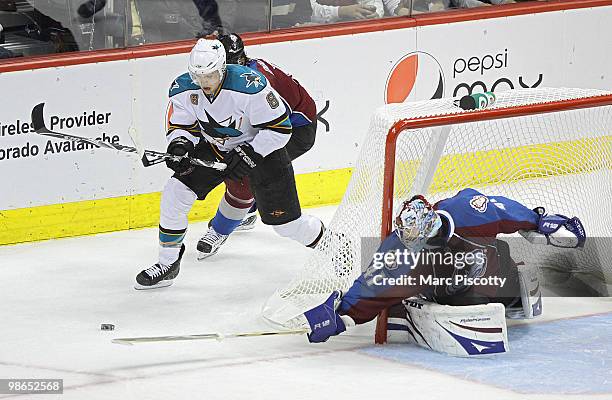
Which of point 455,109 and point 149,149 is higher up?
point 455,109

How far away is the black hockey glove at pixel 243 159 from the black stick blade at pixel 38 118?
103cm

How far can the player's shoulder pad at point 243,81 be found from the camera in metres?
4.93

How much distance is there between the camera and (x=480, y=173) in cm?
519

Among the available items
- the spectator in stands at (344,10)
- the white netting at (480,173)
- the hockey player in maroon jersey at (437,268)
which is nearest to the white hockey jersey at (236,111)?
the white netting at (480,173)

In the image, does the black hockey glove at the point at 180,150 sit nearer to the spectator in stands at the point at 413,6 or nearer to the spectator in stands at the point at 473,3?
the spectator in stands at the point at 413,6

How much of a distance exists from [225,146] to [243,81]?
1.00ft

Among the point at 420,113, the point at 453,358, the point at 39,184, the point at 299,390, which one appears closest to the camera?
the point at 299,390

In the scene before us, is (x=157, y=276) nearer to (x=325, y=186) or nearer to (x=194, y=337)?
(x=194, y=337)

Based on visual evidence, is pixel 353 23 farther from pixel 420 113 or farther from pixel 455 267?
pixel 455 267

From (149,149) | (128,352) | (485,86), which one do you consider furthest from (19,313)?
(485,86)

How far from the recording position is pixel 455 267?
14.3ft

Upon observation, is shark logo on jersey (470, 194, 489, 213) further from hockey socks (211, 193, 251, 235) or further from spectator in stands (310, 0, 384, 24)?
spectator in stands (310, 0, 384, 24)

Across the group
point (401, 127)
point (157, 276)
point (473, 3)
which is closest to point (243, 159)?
point (157, 276)

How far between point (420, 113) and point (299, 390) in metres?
1.16
